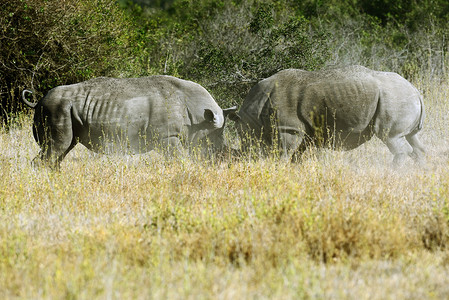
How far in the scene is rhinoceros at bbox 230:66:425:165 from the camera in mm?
7258

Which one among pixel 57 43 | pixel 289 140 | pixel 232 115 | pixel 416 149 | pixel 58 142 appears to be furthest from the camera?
pixel 57 43

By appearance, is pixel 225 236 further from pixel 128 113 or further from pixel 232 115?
pixel 232 115

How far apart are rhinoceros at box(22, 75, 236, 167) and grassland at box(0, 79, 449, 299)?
42.1 inches

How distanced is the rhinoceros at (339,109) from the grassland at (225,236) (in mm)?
865

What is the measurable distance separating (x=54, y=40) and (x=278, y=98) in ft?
20.6

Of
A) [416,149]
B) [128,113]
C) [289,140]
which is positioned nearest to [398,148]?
[416,149]

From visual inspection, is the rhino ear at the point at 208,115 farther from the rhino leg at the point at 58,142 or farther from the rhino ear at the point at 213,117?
the rhino leg at the point at 58,142

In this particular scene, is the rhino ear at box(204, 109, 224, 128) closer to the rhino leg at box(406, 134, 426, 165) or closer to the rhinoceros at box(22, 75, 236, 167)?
the rhinoceros at box(22, 75, 236, 167)

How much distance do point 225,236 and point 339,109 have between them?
11.8ft

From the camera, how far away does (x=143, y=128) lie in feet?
25.5

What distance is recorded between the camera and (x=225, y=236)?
4.29 metres

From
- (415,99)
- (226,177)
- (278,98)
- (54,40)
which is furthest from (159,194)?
(54,40)

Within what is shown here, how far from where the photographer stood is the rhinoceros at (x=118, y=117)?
25.3 ft

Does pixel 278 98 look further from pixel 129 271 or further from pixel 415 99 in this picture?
pixel 129 271
